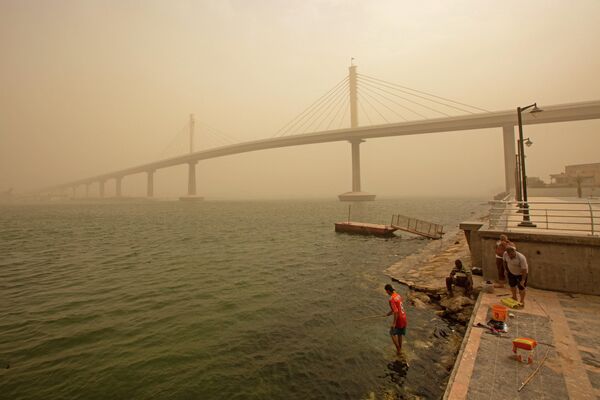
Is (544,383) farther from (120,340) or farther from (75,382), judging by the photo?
(120,340)

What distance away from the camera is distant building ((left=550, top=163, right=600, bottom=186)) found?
148 ft

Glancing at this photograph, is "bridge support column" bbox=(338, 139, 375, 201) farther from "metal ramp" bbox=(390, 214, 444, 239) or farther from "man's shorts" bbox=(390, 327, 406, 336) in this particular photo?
"man's shorts" bbox=(390, 327, 406, 336)

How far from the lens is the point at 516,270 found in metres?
8.18

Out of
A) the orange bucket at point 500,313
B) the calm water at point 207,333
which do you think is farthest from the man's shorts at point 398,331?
the orange bucket at point 500,313

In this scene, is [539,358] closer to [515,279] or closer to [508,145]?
[515,279]

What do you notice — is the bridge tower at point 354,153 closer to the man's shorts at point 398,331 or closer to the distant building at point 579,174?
the distant building at point 579,174

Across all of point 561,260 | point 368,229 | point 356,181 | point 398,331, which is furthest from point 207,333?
point 356,181

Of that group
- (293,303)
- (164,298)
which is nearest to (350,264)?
(293,303)

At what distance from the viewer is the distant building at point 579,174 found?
1774 inches

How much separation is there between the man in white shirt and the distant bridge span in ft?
192

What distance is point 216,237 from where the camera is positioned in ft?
94.7

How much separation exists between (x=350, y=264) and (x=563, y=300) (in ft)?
33.0

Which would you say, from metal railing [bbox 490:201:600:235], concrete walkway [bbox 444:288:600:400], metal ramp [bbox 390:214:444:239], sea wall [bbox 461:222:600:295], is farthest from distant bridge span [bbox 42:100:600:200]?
concrete walkway [bbox 444:288:600:400]

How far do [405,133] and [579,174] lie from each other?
139ft
